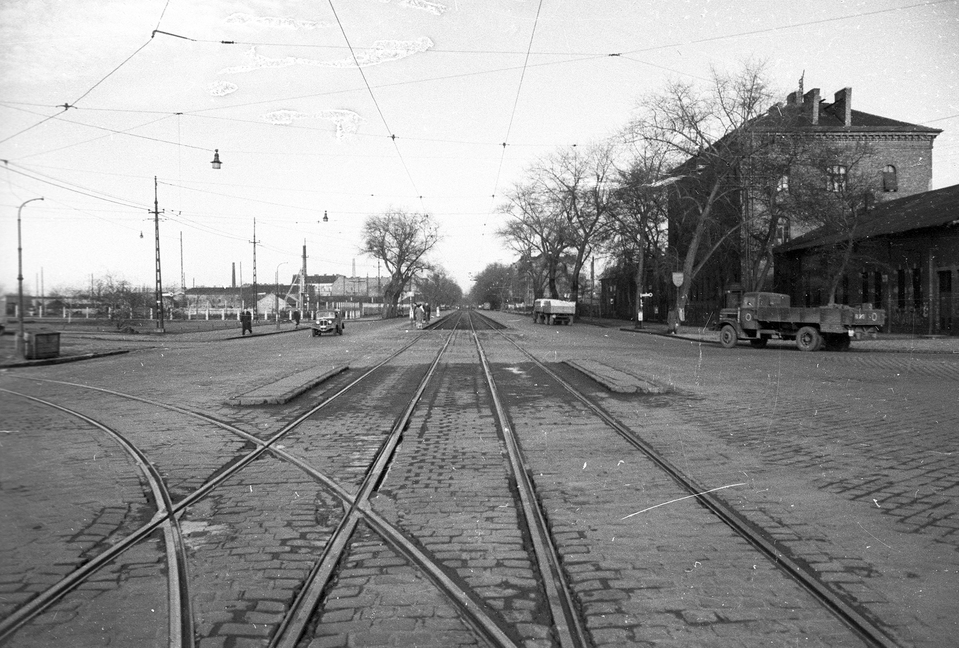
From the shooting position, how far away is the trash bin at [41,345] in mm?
22156

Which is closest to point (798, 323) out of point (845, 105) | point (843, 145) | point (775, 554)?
point (775, 554)

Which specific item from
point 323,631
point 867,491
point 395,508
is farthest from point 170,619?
point 867,491

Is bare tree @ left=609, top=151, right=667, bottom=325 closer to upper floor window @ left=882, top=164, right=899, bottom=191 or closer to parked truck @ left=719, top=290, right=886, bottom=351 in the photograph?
parked truck @ left=719, top=290, right=886, bottom=351

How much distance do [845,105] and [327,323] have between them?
42276mm

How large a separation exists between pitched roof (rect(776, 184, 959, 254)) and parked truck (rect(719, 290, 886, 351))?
438 inches

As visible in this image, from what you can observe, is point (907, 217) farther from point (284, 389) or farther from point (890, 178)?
point (284, 389)

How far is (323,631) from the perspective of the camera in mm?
3361

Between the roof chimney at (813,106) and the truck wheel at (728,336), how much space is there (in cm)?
3190

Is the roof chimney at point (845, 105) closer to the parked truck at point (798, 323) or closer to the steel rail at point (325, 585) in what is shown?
the parked truck at point (798, 323)

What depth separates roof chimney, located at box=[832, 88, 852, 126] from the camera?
5334cm

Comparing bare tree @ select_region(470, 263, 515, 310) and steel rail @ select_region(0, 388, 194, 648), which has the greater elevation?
bare tree @ select_region(470, 263, 515, 310)

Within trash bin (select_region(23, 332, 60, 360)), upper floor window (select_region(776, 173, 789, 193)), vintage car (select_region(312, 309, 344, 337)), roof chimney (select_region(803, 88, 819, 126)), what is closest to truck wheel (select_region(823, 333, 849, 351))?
upper floor window (select_region(776, 173, 789, 193))

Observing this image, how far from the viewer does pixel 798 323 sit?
985 inches

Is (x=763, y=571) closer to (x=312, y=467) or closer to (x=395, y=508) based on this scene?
(x=395, y=508)
